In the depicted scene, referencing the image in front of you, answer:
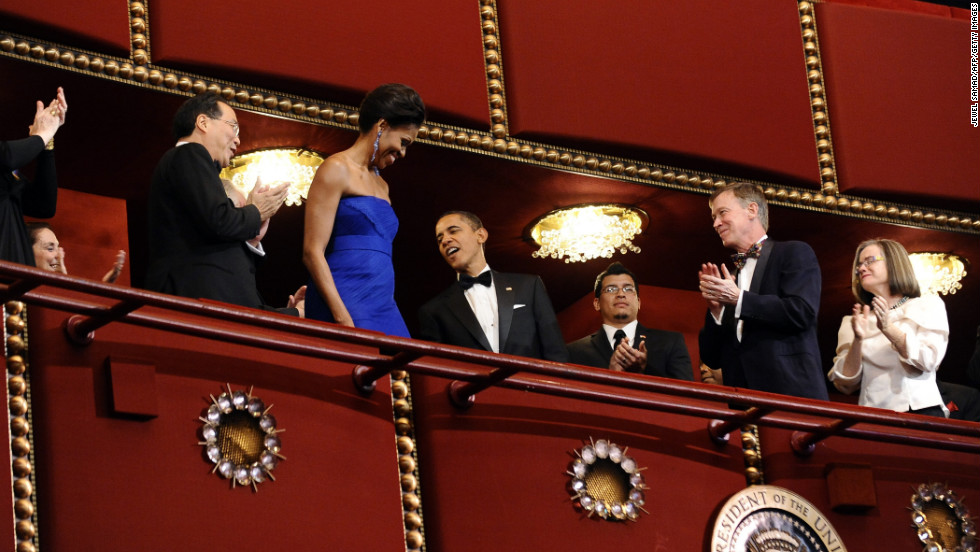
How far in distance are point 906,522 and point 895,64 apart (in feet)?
9.63

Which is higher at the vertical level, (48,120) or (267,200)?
(48,120)

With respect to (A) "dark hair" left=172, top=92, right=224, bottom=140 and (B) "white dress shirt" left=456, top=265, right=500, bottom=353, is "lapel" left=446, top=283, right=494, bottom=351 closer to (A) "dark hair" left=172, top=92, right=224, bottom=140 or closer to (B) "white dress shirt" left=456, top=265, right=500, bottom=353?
(B) "white dress shirt" left=456, top=265, right=500, bottom=353

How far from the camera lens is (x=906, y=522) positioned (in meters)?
5.00

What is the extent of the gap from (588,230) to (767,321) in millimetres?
1831

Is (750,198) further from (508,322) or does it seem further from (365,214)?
(365,214)

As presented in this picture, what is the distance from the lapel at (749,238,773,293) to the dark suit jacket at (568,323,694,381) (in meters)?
0.75

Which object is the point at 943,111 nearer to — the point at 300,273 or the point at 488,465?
the point at 300,273

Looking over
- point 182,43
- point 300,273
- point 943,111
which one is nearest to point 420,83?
point 182,43

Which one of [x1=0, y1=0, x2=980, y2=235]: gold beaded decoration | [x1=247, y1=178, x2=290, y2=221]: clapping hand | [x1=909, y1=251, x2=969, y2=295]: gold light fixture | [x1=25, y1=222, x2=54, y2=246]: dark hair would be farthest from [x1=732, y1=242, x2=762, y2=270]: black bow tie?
[x1=25, y1=222, x2=54, y2=246]: dark hair

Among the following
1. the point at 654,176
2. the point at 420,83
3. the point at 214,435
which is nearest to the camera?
the point at 214,435

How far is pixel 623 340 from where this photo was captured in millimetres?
5875

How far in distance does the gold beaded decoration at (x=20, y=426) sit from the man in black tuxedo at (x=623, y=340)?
8.40ft

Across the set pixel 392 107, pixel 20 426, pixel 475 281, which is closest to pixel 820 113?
pixel 475 281

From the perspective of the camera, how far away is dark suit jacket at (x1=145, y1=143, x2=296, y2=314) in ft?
14.8
